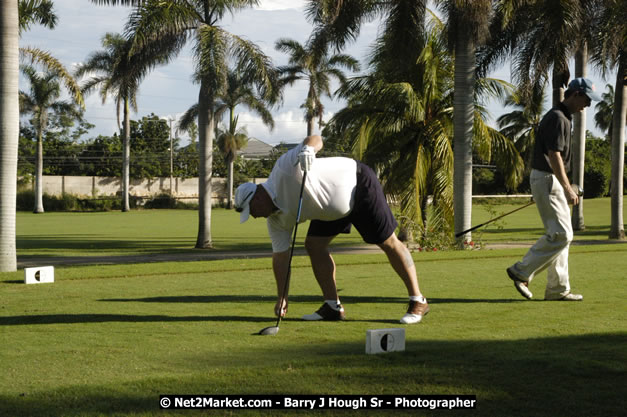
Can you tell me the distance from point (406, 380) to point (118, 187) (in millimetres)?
74803

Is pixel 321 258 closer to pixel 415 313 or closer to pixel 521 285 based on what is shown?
pixel 415 313

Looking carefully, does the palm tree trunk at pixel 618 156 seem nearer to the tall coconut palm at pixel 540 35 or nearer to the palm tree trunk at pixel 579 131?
the palm tree trunk at pixel 579 131

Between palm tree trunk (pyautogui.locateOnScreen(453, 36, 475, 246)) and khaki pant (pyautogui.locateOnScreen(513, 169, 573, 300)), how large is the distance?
12.0 metres

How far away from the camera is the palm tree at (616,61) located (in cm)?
2331

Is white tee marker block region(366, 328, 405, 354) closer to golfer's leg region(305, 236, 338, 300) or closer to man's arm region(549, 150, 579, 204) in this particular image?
golfer's leg region(305, 236, 338, 300)

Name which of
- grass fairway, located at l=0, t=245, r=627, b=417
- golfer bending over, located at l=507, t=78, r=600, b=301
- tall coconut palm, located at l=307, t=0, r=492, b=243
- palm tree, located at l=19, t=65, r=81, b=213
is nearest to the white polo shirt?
grass fairway, located at l=0, t=245, r=627, b=417

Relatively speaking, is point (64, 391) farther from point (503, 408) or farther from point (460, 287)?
point (460, 287)

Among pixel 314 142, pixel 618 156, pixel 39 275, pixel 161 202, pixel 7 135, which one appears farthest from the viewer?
pixel 161 202

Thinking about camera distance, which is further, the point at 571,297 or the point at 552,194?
the point at 552,194

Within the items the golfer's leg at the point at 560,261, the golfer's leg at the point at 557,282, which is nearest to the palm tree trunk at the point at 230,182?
the golfer's leg at the point at 560,261

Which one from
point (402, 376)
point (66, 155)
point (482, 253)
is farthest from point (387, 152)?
point (66, 155)

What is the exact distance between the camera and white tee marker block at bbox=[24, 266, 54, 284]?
9.98m

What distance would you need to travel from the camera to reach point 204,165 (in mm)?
26250

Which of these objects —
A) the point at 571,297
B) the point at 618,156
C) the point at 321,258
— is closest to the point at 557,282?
the point at 571,297
